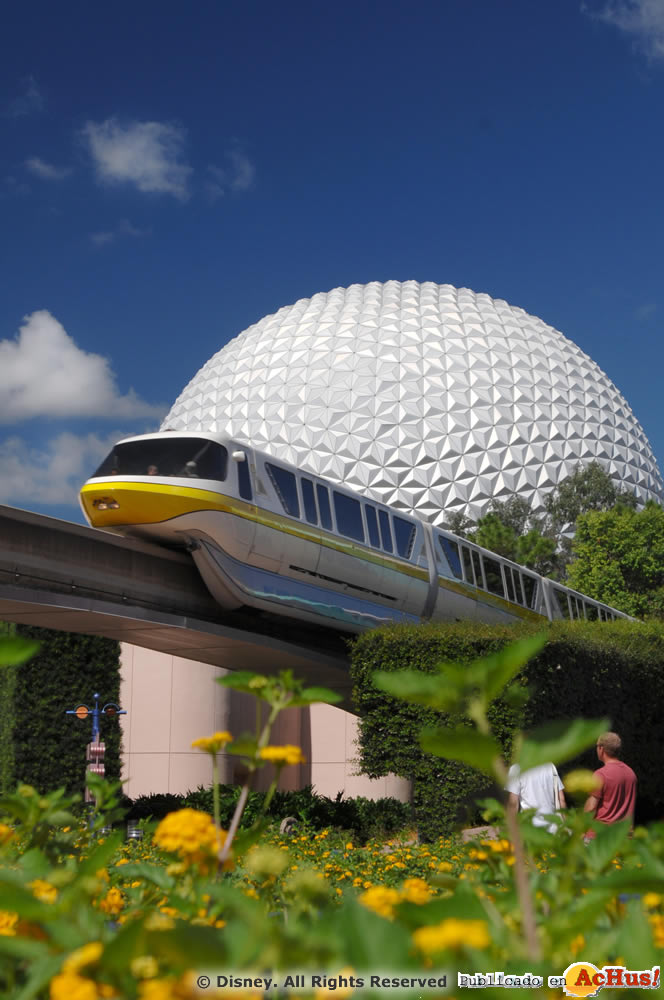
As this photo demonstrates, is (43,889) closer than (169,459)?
Yes

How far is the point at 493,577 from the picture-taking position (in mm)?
25547

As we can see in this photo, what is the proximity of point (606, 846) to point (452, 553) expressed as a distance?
70.7 feet

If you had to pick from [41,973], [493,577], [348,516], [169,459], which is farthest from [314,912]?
[493,577]

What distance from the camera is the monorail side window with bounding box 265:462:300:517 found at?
1706cm

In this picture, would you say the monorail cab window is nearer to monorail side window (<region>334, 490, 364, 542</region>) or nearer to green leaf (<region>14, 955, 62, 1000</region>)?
monorail side window (<region>334, 490, 364, 542</region>)

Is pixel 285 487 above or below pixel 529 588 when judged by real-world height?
below

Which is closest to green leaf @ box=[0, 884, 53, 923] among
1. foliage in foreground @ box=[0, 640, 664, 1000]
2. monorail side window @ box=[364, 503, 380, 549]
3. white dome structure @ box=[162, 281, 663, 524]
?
foliage in foreground @ box=[0, 640, 664, 1000]

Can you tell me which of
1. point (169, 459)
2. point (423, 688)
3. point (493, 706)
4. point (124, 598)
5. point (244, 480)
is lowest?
point (423, 688)

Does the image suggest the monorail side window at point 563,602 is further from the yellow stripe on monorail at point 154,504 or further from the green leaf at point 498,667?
the green leaf at point 498,667

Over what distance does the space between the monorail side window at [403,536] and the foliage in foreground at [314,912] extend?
727 inches

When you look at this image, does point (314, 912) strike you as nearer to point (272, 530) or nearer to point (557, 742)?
point (557, 742)

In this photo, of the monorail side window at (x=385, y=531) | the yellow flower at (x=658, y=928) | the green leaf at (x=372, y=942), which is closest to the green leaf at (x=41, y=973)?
the green leaf at (x=372, y=942)

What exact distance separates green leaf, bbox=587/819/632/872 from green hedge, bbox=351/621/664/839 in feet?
43.6

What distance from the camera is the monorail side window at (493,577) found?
82.9 feet
